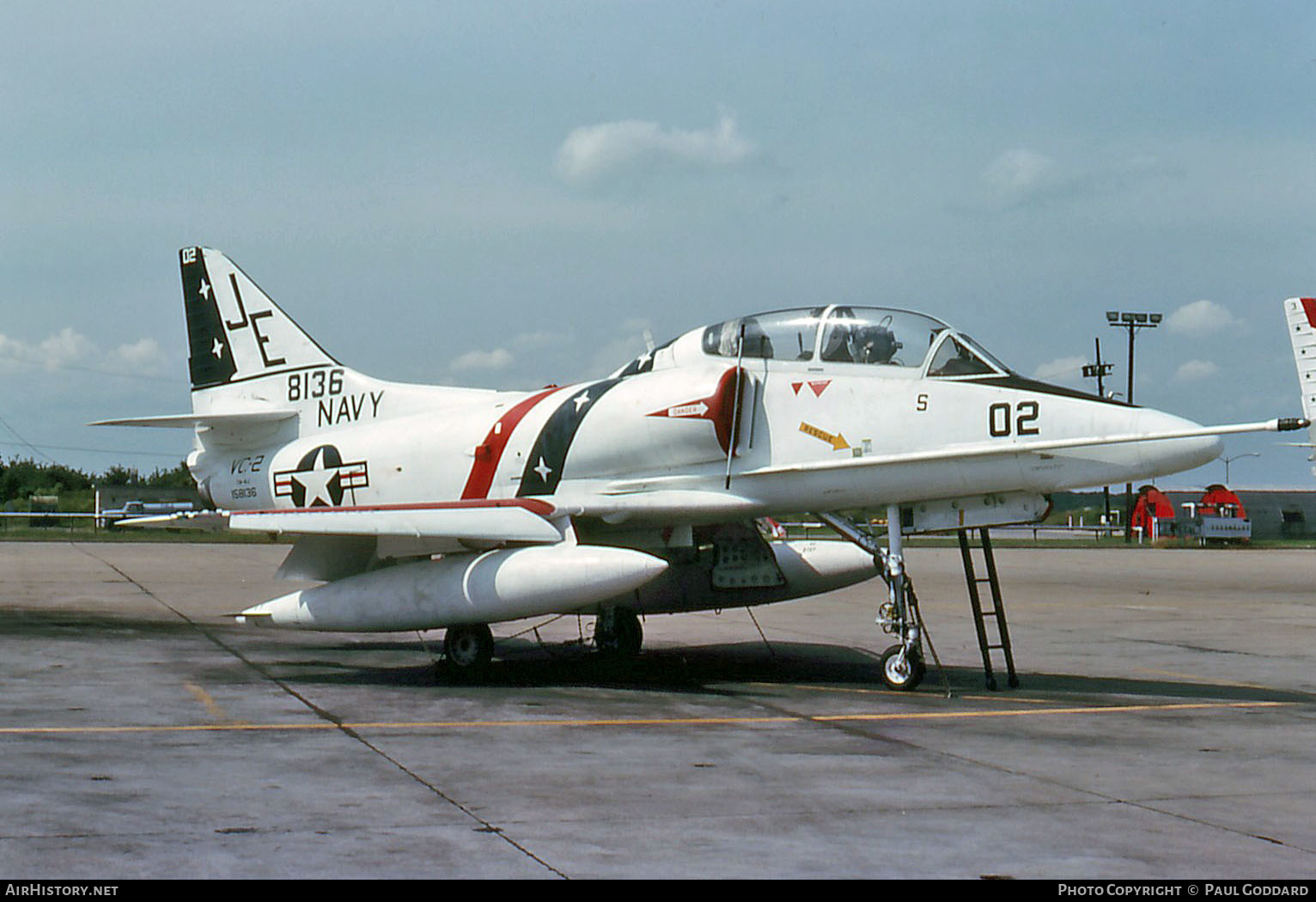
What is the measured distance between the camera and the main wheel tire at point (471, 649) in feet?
43.3

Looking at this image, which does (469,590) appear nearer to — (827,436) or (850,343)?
(827,436)

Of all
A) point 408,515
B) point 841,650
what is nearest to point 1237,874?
point 408,515

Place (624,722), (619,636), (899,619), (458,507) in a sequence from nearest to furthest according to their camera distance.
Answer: (624,722) → (899,619) → (458,507) → (619,636)

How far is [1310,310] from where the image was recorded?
1041 cm

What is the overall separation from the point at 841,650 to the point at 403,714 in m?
7.14

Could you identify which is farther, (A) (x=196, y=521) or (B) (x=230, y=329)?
(B) (x=230, y=329)

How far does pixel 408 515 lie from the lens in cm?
1269

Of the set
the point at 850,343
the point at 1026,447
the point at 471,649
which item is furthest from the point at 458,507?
the point at 1026,447

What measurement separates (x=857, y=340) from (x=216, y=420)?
8.08 m

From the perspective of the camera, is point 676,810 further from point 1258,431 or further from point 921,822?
point 1258,431

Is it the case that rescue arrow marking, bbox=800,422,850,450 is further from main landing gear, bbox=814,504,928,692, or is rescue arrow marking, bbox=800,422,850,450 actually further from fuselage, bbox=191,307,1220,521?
main landing gear, bbox=814,504,928,692

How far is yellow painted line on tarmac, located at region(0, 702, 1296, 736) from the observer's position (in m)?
9.23

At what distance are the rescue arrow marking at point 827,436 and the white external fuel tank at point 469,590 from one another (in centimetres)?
177

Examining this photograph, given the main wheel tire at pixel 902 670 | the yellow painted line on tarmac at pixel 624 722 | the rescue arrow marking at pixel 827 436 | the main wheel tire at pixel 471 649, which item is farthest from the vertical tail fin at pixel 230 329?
the main wheel tire at pixel 902 670
